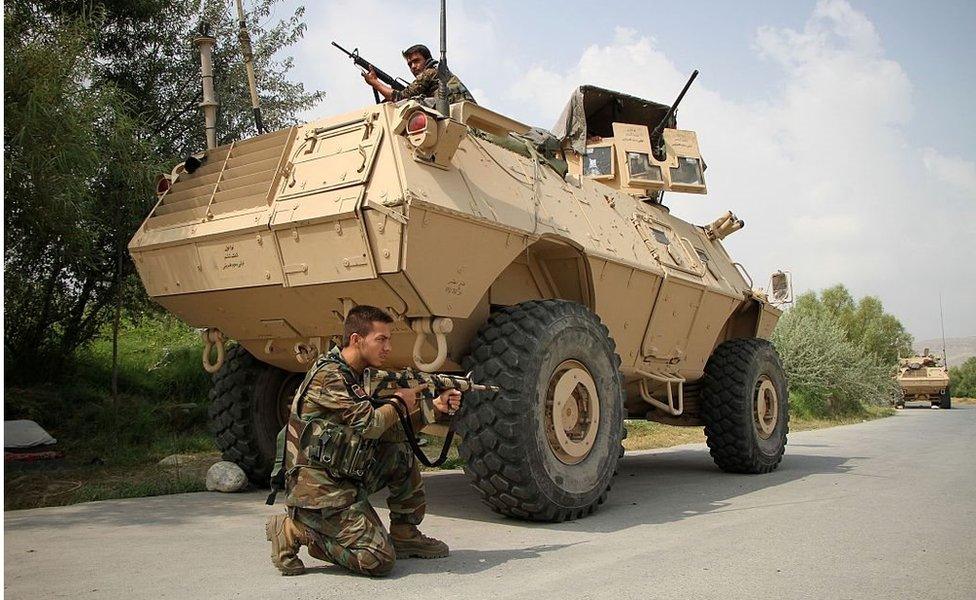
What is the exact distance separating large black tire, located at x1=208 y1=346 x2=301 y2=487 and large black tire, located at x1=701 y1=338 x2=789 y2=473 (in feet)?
13.4

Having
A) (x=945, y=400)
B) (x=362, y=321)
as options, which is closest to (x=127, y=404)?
(x=362, y=321)

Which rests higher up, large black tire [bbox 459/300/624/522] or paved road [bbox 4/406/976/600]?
large black tire [bbox 459/300/624/522]

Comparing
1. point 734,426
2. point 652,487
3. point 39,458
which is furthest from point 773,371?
point 39,458

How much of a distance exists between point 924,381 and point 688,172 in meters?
25.8

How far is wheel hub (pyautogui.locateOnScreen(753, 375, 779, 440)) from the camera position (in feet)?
26.9

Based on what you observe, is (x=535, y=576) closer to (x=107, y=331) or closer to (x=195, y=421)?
(x=195, y=421)

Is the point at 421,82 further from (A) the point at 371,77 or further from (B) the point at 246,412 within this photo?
(B) the point at 246,412

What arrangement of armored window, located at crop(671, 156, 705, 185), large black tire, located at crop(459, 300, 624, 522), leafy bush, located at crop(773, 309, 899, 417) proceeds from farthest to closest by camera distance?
leafy bush, located at crop(773, 309, 899, 417)
armored window, located at crop(671, 156, 705, 185)
large black tire, located at crop(459, 300, 624, 522)

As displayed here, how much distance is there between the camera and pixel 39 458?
7.40m

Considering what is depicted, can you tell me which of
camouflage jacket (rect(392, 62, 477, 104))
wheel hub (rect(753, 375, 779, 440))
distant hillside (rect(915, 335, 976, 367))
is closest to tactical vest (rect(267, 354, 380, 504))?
camouflage jacket (rect(392, 62, 477, 104))

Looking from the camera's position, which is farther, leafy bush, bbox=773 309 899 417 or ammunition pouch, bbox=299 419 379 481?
leafy bush, bbox=773 309 899 417

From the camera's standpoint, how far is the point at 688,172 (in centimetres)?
855

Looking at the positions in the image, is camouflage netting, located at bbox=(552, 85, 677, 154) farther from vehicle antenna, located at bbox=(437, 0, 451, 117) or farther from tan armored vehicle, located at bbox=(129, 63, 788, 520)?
vehicle antenna, located at bbox=(437, 0, 451, 117)

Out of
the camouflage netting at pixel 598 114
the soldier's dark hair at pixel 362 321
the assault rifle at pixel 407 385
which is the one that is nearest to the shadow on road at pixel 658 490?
the assault rifle at pixel 407 385
